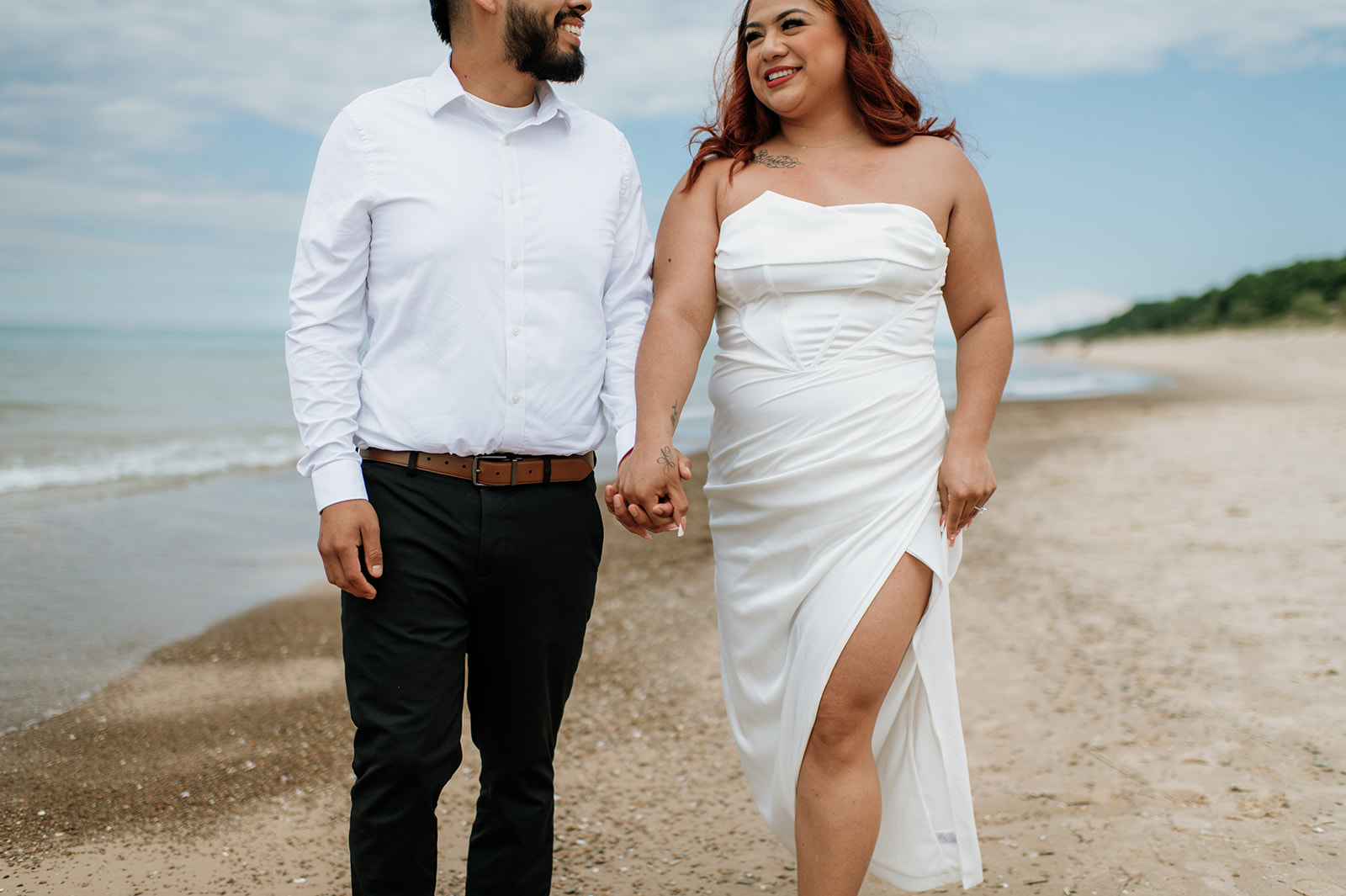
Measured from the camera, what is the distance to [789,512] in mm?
2502

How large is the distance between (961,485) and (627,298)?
2.97 ft

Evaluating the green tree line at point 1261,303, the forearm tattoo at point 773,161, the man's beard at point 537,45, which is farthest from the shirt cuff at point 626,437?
the green tree line at point 1261,303

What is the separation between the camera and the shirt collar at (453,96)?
2445 millimetres

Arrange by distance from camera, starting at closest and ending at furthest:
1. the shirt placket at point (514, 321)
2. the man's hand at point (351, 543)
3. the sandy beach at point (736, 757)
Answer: the man's hand at point (351, 543)
the shirt placket at point (514, 321)
the sandy beach at point (736, 757)

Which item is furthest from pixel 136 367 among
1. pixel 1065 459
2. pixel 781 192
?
pixel 781 192

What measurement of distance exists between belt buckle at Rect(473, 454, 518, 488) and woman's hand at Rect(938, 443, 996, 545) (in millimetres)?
976

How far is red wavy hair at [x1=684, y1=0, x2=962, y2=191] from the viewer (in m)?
2.53

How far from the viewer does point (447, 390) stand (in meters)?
2.37

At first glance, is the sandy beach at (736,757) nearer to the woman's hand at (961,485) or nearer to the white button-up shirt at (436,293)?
the woman's hand at (961,485)

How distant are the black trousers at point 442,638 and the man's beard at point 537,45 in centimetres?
97

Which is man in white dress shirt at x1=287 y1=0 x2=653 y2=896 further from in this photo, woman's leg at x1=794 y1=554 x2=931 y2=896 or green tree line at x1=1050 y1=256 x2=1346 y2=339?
green tree line at x1=1050 y1=256 x2=1346 y2=339

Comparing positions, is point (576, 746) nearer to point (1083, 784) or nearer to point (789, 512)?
point (1083, 784)

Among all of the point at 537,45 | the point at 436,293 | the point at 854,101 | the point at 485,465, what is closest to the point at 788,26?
the point at 854,101

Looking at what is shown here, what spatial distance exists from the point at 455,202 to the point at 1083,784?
9.92ft
